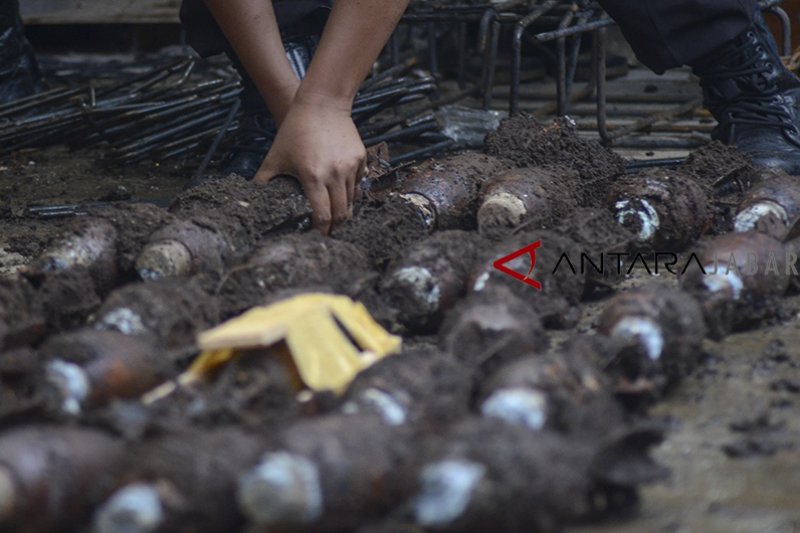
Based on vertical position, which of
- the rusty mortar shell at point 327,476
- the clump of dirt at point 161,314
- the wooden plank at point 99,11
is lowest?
the wooden plank at point 99,11

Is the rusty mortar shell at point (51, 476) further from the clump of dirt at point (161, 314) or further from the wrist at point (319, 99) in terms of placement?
the wrist at point (319, 99)

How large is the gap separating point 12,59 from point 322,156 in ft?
9.85

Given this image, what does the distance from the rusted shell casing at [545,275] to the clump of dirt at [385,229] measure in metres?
0.26

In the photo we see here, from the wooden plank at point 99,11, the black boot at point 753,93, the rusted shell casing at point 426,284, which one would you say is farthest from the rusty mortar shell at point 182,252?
the wooden plank at point 99,11

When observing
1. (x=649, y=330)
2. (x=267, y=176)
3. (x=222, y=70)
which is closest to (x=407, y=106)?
(x=222, y=70)

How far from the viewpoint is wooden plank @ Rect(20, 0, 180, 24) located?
20.5ft

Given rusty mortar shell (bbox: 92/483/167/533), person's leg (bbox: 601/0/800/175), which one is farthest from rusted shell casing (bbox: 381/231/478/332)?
person's leg (bbox: 601/0/800/175)

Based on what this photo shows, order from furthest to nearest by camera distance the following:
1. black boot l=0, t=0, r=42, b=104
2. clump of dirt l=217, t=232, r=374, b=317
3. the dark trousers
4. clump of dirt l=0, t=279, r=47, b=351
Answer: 1. black boot l=0, t=0, r=42, b=104
2. the dark trousers
3. clump of dirt l=217, t=232, r=374, b=317
4. clump of dirt l=0, t=279, r=47, b=351

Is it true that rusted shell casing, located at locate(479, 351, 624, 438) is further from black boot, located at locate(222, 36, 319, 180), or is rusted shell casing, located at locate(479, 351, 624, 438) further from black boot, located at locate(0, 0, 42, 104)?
black boot, located at locate(0, 0, 42, 104)

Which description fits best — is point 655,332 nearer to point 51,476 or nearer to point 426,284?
point 426,284

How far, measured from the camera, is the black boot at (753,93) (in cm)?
334

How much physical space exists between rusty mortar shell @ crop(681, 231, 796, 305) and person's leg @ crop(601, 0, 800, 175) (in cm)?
105

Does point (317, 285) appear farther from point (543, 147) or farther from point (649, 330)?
point (543, 147)

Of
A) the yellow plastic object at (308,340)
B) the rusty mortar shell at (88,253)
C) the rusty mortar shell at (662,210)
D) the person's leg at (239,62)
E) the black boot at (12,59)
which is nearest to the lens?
the yellow plastic object at (308,340)
